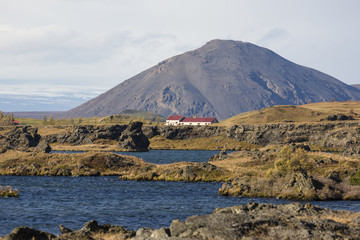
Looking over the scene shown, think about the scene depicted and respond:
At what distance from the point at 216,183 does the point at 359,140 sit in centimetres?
12087

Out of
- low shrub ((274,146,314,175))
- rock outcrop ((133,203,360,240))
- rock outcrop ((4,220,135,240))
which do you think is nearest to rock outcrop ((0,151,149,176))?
low shrub ((274,146,314,175))

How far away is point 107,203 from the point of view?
2206 inches

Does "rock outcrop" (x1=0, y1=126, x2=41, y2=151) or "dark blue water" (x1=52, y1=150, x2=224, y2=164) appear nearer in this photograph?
"dark blue water" (x1=52, y1=150, x2=224, y2=164)

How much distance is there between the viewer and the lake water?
44344 millimetres

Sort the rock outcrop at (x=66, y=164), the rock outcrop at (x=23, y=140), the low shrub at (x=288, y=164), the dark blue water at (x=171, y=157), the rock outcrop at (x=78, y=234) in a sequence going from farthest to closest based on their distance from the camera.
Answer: the rock outcrop at (x=23, y=140) < the dark blue water at (x=171, y=157) < the rock outcrop at (x=66, y=164) < the low shrub at (x=288, y=164) < the rock outcrop at (x=78, y=234)

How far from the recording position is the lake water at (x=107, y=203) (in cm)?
4434

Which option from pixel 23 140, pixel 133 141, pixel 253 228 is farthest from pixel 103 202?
pixel 133 141

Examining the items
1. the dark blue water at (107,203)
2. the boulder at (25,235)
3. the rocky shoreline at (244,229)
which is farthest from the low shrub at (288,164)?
the boulder at (25,235)

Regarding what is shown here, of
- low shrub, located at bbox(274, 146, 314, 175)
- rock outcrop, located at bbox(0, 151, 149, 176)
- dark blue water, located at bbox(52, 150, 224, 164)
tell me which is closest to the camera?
low shrub, located at bbox(274, 146, 314, 175)

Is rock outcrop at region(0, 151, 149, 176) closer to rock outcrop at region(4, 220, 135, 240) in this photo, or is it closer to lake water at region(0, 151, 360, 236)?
lake water at region(0, 151, 360, 236)

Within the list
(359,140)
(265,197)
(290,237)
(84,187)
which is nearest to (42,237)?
(290,237)

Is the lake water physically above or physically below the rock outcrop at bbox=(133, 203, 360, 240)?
below

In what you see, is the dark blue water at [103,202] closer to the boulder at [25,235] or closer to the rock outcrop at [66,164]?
the rock outcrop at [66,164]

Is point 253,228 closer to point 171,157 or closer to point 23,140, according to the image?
point 171,157
